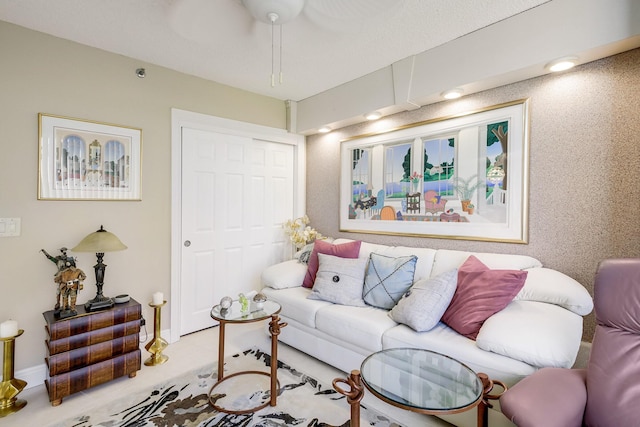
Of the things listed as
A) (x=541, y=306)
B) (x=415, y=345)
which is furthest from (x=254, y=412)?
(x=541, y=306)

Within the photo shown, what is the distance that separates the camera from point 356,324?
2.23 m

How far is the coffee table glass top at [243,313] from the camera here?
80.4 inches

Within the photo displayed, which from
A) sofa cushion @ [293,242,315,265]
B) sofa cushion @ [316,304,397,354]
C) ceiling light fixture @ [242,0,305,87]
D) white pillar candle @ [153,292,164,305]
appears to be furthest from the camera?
sofa cushion @ [293,242,315,265]

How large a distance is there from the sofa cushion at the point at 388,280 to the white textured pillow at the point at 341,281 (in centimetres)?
7

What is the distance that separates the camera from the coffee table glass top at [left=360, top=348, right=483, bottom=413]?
1286mm

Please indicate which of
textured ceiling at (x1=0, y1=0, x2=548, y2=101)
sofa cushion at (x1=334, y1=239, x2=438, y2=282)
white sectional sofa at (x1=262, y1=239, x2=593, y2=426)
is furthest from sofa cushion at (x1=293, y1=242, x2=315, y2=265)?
textured ceiling at (x1=0, y1=0, x2=548, y2=101)

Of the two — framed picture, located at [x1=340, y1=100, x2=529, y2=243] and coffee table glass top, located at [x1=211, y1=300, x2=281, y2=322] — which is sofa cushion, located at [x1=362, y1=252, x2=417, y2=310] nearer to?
framed picture, located at [x1=340, y1=100, x2=529, y2=243]

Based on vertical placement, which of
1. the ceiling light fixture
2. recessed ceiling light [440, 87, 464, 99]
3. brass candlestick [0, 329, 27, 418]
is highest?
the ceiling light fixture

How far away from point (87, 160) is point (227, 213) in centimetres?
133

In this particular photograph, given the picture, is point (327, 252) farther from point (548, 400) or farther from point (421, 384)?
point (548, 400)

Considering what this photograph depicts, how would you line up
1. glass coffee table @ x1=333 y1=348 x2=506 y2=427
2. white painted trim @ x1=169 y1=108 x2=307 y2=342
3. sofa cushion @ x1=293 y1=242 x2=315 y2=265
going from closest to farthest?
glass coffee table @ x1=333 y1=348 x2=506 y2=427
white painted trim @ x1=169 y1=108 x2=307 y2=342
sofa cushion @ x1=293 y1=242 x2=315 y2=265

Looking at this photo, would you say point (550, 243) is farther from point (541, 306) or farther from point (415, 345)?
point (415, 345)

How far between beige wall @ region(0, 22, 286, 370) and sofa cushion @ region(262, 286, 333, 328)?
3.66 feet

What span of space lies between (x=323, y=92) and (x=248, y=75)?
0.88 meters
